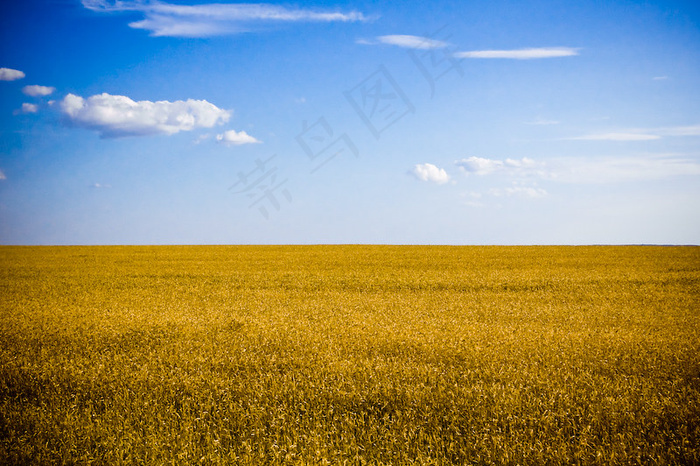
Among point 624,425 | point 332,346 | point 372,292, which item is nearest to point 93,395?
point 332,346

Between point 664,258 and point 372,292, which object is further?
point 664,258

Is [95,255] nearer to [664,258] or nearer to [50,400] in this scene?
[50,400]

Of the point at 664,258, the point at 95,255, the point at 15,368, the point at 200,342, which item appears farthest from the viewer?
the point at 95,255

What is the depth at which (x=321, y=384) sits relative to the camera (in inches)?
241

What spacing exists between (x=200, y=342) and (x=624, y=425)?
6.99 m

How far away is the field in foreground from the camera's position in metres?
4.68

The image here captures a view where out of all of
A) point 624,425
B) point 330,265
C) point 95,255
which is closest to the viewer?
point 624,425

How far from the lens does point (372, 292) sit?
15.5 m

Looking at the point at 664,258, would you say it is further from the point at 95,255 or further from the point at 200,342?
the point at 95,255

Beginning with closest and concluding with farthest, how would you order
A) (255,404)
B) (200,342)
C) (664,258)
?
(255,404)
(200,342)
(664,258)

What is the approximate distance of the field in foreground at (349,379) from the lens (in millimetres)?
4676

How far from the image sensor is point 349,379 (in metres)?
6.23

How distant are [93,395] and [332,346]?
3796 millimetres

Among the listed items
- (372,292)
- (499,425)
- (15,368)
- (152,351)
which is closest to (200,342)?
(152,351)
